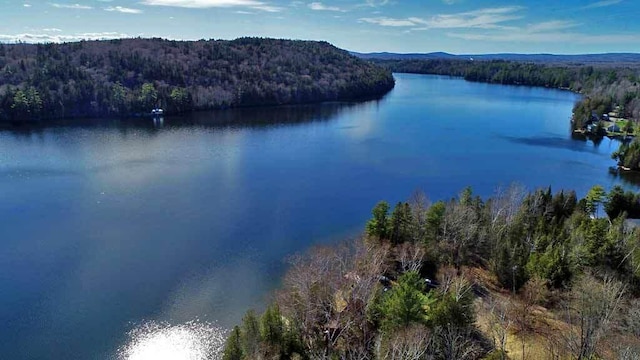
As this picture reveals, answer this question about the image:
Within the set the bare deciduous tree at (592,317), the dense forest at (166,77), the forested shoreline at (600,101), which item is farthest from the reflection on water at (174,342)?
the dense forest at (166,77)

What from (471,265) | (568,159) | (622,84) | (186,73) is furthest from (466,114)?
(471,265)

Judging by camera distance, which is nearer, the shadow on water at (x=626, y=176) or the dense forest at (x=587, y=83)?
the shadow on water at (x=626, y=176)

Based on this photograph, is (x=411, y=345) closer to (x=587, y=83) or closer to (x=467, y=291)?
(x=467, y=291)

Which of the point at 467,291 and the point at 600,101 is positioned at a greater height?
the point at 600,101

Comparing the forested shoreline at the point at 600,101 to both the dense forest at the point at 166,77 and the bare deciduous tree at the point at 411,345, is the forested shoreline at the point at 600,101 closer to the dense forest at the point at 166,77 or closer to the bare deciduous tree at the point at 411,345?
the bare deciduous tree at the point at 411,345

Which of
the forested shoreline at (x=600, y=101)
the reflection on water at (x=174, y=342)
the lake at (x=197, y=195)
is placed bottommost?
the reflection on water at (x=174, y=342)

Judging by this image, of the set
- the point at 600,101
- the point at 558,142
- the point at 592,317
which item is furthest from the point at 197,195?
the point at 600,101

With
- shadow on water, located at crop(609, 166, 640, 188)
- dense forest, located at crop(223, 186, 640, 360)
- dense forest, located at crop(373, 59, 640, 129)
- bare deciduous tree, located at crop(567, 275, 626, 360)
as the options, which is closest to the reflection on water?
dense forest, located at crop(223, 186, 640, 360)
